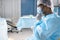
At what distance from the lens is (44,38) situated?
0.88 m

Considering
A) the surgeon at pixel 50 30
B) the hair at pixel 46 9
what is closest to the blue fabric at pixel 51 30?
the surgeon at pixel 50 30

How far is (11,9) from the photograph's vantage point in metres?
5.81

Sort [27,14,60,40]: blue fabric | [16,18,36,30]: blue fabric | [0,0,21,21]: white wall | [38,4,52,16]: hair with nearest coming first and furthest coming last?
[27,14,60,40]: blue fabric → [38,4,52,16]: hair → [16,18,36,30]: blue fabric → [0,0,21,21]: white wall

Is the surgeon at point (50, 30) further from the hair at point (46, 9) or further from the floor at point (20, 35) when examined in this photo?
the floor at point (20, 35)

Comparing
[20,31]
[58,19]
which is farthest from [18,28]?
[58,19]

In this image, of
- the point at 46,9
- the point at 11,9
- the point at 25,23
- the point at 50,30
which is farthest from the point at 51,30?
the point at 11,9

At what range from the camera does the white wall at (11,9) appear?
575cm

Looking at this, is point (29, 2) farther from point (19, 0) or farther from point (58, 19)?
point (58, 19)

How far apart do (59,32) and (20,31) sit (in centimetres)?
419

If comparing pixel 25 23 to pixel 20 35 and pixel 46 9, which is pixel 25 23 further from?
pixel 46 9

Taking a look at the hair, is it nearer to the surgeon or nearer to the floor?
the surgeon

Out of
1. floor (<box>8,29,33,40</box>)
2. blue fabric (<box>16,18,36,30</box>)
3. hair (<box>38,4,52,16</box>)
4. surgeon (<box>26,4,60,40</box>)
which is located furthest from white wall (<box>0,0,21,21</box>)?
surgeon (<box>26,4,60,40</box>)

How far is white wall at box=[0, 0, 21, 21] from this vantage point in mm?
5746

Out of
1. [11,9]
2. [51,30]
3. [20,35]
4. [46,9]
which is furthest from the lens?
[11,9]
